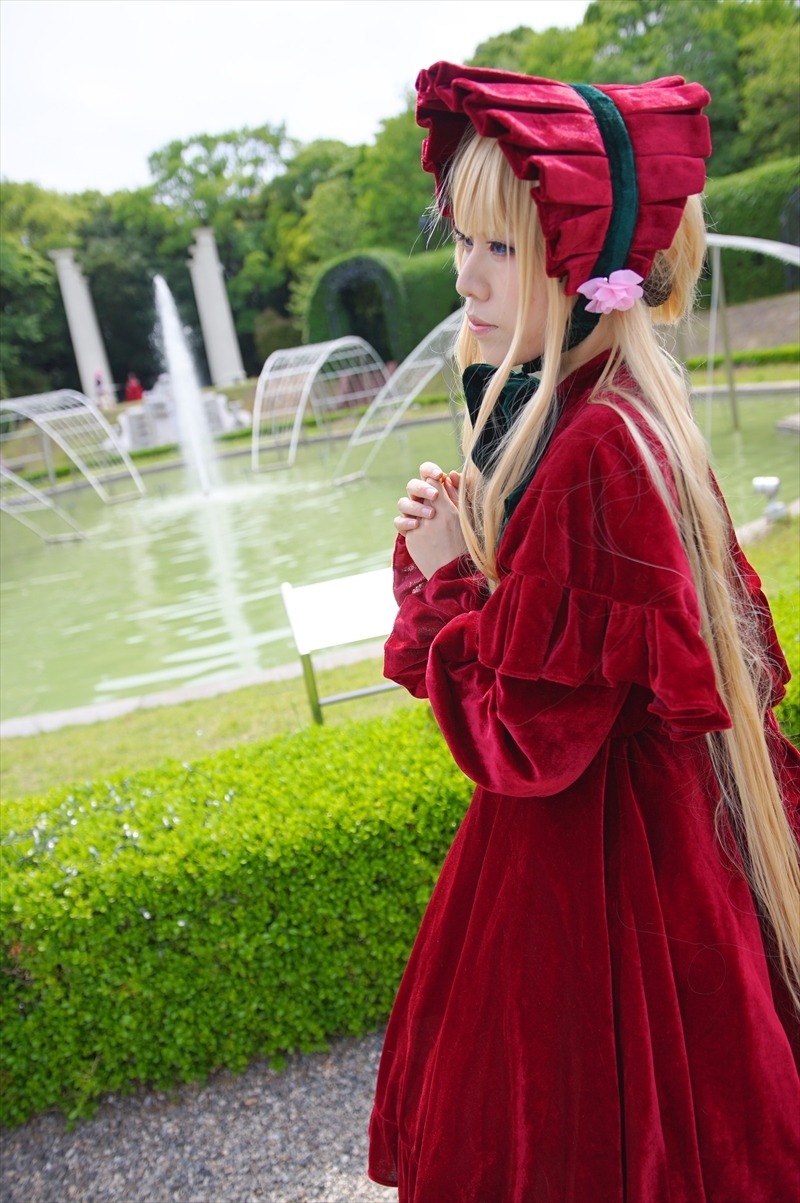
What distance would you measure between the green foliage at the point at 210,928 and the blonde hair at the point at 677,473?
117 centimetres

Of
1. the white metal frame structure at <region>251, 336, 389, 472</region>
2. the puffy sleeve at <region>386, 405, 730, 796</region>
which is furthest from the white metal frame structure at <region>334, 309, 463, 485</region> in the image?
the white metal frame structure at <region>251, 336, 389, 472</region>

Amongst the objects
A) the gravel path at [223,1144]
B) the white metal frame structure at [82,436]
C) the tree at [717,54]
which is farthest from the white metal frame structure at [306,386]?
the gravel path at [223,1144]

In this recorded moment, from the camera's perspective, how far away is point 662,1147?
1.13m

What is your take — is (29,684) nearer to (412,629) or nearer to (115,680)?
(115,680)

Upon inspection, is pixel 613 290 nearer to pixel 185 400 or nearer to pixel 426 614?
pixel 426 614

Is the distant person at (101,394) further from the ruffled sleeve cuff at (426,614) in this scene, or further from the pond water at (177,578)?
the ruffled sleeve cuff at (426,614)

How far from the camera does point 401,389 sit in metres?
17.2

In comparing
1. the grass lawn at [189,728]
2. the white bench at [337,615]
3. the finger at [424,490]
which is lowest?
the grass lawn at [189,728]

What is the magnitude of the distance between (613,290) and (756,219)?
74.9 feet

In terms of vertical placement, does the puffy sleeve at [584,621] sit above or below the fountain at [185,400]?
above

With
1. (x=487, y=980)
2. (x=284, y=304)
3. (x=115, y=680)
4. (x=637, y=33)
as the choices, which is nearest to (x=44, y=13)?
(x=115, y=680)

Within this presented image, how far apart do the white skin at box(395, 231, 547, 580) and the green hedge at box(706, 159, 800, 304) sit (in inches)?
822

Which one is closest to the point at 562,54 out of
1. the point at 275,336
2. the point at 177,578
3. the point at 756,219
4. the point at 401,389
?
the point at 756,219

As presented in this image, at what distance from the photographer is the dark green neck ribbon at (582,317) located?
1030 mm
